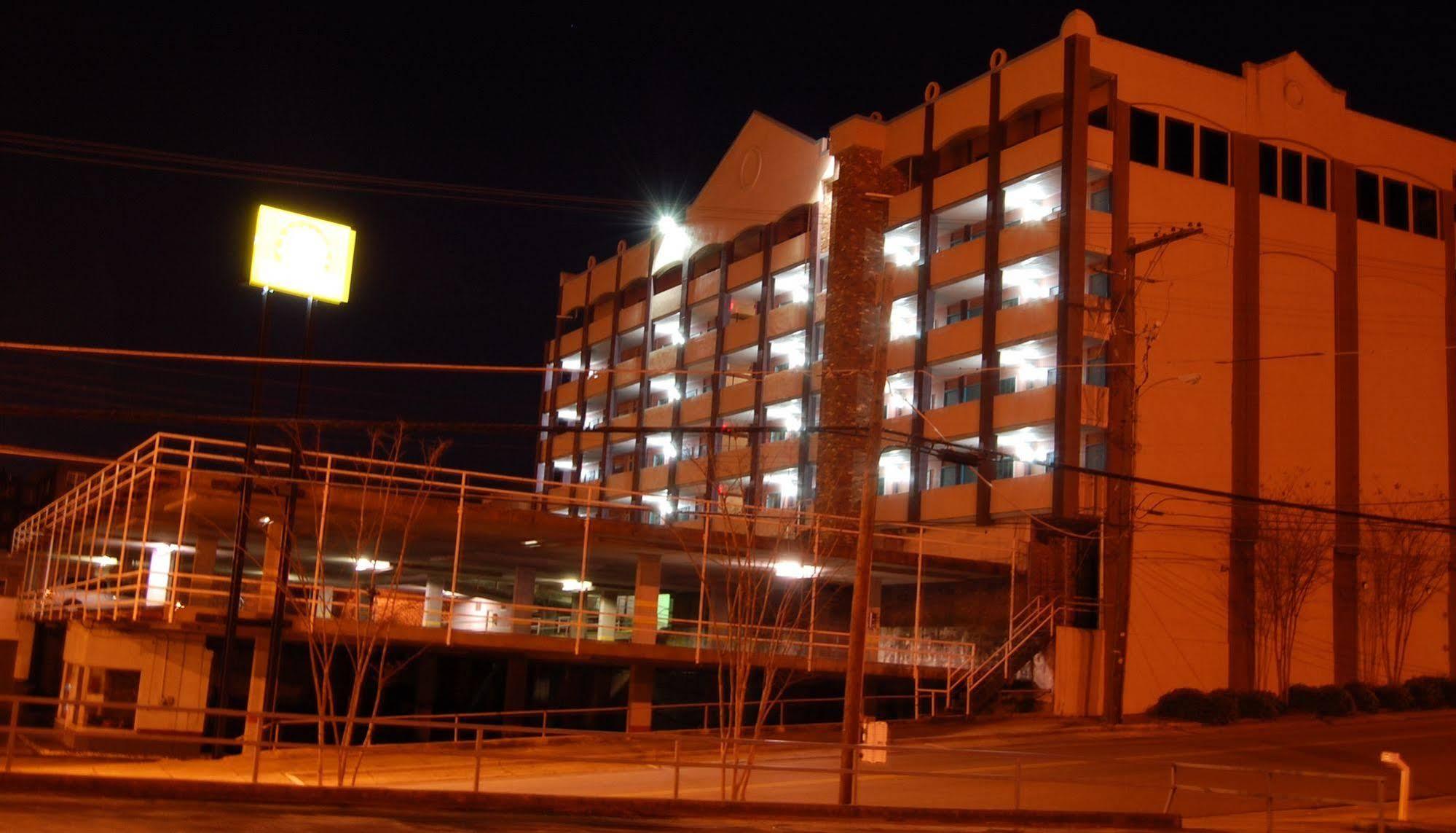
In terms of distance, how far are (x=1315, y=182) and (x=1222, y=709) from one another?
20.3 meters

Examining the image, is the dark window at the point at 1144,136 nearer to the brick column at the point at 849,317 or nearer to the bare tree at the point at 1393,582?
the brick column at the point at 849,317

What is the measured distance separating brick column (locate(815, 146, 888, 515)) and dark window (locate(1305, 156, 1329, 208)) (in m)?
14.3

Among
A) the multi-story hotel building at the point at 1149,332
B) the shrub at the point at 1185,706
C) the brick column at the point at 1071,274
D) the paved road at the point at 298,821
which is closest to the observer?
the paved road at the point at 298,821

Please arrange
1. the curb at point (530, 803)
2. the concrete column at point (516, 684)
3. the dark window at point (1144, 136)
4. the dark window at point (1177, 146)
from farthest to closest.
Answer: the dark window at point (1177, 146), the dark window at point (1144, 136), the concrete column at point (516, 684), the curb at point (530, 803)

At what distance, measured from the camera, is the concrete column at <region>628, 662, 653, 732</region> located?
34.8 m

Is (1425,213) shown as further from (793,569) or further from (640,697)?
(640,697)

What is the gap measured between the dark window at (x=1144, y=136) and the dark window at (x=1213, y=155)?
1824 millimetres

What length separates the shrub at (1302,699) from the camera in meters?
38.1

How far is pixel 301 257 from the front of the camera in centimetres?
3108

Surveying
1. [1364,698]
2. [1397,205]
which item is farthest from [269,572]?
[1397,205]

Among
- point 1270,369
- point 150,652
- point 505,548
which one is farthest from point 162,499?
point 1270,369

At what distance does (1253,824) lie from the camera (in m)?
21.0

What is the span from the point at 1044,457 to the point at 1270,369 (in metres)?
8.09

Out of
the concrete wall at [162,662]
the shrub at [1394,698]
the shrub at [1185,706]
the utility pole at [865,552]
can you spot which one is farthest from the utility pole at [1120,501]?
the concrete wall at [162,662]
